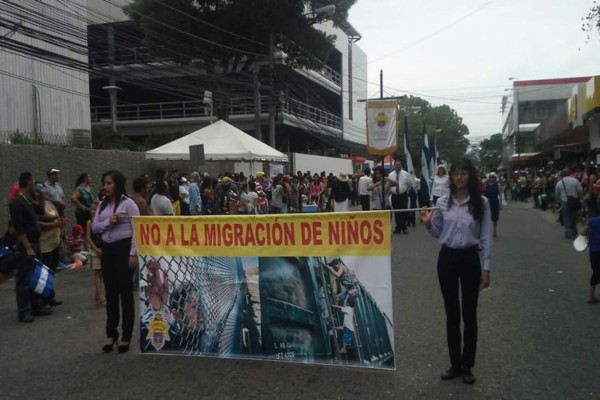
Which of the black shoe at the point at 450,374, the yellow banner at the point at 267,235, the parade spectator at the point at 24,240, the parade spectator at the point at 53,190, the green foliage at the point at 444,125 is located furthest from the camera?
the green foliage at the point at 444,125

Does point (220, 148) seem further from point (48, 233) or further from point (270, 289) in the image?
point (270, 289)

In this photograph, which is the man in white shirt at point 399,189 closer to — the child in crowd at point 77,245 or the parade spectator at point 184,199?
the parade spectator at point 184,199

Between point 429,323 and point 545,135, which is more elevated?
point 545,135

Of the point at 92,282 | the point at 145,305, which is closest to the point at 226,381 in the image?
the point at 145,305

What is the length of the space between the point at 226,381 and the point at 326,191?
19.6 m

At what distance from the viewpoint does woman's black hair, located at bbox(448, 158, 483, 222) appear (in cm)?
436

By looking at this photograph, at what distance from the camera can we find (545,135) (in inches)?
1384

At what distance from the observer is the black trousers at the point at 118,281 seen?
5.40m

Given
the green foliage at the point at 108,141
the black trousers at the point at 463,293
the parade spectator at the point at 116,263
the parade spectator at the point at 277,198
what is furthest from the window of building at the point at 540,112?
the parade spectator at the point at 116,263

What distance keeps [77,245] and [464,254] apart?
9.05 metres

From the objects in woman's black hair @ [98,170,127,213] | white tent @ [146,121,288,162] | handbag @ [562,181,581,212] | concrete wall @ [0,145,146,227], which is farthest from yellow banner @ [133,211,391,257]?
white tent @ [146,121,288,162]

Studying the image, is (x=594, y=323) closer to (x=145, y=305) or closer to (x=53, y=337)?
(x=145, y=305)

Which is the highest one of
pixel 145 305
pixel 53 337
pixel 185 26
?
pixel 185 26

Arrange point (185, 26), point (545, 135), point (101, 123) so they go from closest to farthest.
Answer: point (185, 26), point (545, 135), point (101, 123)
